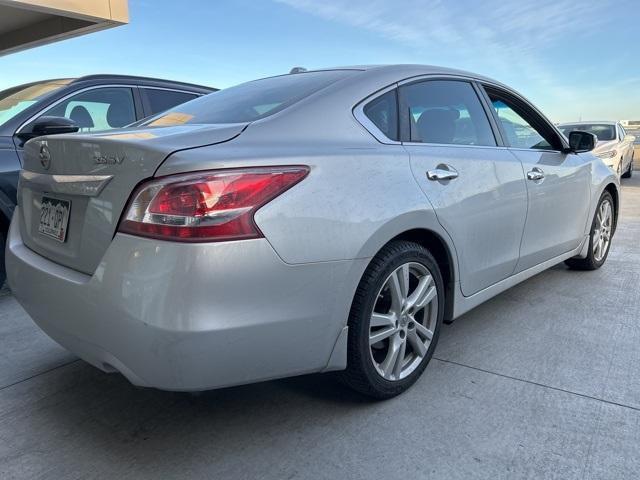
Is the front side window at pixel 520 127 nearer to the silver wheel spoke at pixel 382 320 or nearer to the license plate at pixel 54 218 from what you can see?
the silver wheel spoke at pixel 382 320

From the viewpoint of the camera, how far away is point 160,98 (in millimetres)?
5043

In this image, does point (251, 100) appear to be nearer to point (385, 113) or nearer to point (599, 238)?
point (385, 113)

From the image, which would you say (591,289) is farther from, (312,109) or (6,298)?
(6,298)

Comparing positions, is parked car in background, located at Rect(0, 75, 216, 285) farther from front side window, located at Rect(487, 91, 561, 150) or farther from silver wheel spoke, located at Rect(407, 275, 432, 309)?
front side window, located at Rect(487, 91, 561, 150)

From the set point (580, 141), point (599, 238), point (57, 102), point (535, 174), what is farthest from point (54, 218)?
point (599, 238)

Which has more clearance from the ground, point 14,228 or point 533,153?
point 533,153

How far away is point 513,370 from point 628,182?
12.9 meters

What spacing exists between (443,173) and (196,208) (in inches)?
51.4

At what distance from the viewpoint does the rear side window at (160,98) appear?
4.94 meters

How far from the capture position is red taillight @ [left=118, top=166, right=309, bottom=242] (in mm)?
1724

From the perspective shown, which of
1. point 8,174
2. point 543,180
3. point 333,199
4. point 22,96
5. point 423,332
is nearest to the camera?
point 333,199

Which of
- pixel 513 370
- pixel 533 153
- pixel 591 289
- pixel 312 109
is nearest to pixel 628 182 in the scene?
pixel 591 289

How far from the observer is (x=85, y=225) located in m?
1.94

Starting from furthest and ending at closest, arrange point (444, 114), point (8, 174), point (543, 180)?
1. point (8, 174)
2. point (543, 180)
3. point (444, 114)
